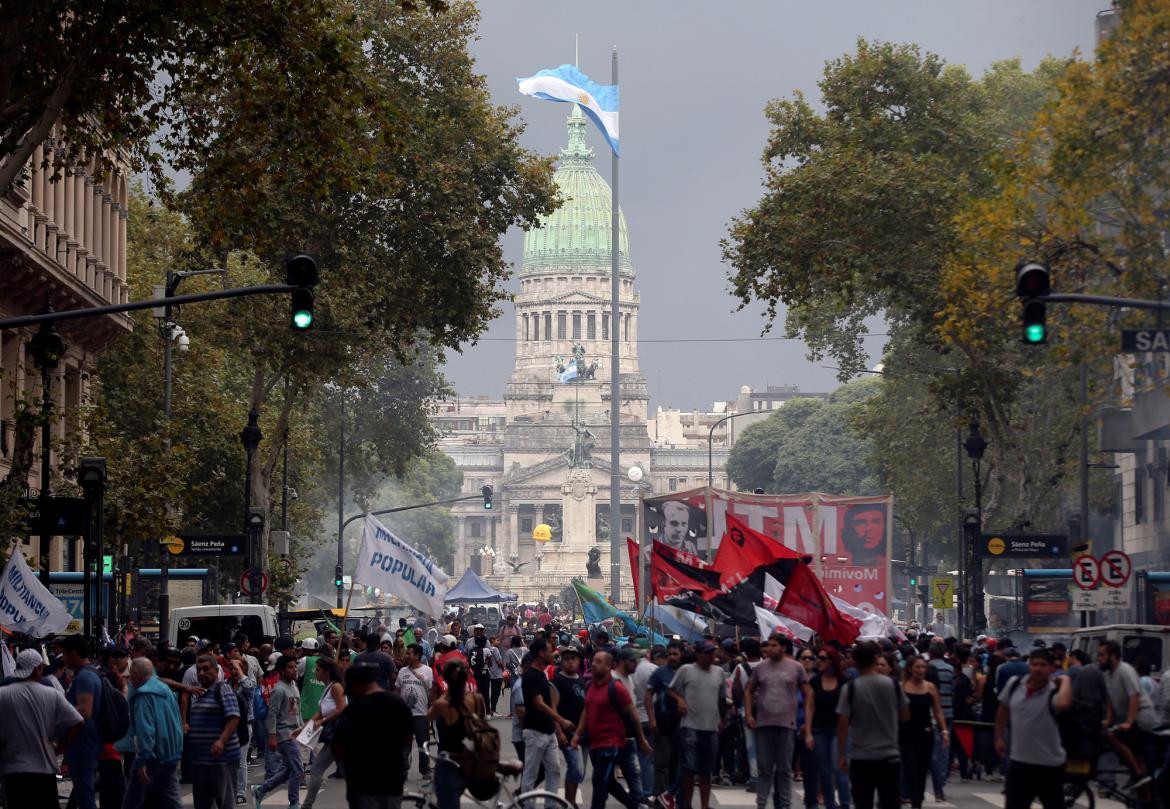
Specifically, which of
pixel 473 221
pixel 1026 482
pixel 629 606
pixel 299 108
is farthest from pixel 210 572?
pixel 629 606

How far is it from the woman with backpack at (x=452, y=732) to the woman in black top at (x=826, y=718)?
4634 mm

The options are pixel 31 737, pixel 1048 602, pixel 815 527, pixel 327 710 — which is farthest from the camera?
pixel 1048 602

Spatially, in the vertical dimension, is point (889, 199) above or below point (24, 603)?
above

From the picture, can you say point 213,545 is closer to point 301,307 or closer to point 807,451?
point 301,307

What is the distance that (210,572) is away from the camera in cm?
4706

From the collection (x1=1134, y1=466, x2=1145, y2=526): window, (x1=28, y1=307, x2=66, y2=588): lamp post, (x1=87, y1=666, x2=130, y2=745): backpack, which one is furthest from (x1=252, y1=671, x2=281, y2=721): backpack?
(x1=1134, y1=466, x2=1145, y2=526): window

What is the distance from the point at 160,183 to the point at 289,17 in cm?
384

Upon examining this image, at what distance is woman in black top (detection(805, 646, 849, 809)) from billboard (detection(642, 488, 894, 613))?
48.2ft

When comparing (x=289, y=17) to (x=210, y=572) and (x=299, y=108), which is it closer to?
(x=299, y=108)

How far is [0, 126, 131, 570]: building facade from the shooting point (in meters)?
35.9

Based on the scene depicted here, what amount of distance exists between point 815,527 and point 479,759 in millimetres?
21433

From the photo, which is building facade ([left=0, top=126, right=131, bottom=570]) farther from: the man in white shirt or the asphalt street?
the man in white shirt

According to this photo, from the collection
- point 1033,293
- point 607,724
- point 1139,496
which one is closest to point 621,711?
point 607,724

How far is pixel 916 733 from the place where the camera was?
20438mm
